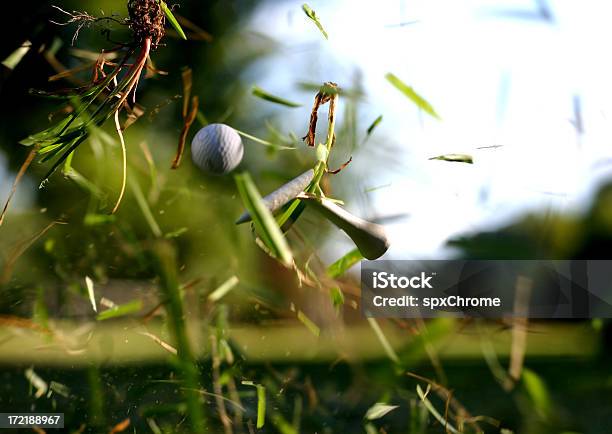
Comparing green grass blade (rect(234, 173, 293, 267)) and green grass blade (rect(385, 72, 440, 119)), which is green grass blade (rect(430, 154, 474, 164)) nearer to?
green grass blade (rect(385, 72, 440, 119))

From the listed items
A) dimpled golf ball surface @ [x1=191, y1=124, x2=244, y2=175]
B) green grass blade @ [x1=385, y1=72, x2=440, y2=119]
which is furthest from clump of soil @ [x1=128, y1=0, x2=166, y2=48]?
green grass blade @ [x1=385, y1=72, x2=440, y2=119]

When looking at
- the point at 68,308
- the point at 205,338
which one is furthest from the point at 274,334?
the point at 68,308

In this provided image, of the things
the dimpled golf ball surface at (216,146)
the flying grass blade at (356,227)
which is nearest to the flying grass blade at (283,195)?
the flying grass blade at (356,227)

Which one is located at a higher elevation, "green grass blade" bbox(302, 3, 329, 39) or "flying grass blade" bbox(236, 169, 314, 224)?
"green grass blade" bbox(302, 3, 329, 39)

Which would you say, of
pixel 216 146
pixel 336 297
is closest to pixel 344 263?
pixel 336 297

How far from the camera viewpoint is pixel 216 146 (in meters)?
0.40

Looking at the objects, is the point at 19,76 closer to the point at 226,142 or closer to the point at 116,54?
the point at 116,54

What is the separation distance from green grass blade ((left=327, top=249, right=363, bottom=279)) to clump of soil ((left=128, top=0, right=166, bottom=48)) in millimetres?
189

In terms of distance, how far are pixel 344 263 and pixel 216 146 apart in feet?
0.42

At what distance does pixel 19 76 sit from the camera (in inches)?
28.9

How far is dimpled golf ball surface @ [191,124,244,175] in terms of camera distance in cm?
40

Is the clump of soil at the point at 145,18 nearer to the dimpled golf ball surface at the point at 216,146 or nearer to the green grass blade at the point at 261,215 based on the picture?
the dimpled golf ball surface at the point at 216,146

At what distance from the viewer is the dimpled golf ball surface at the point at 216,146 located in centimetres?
40

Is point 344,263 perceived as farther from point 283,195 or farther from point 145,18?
point 145,18
